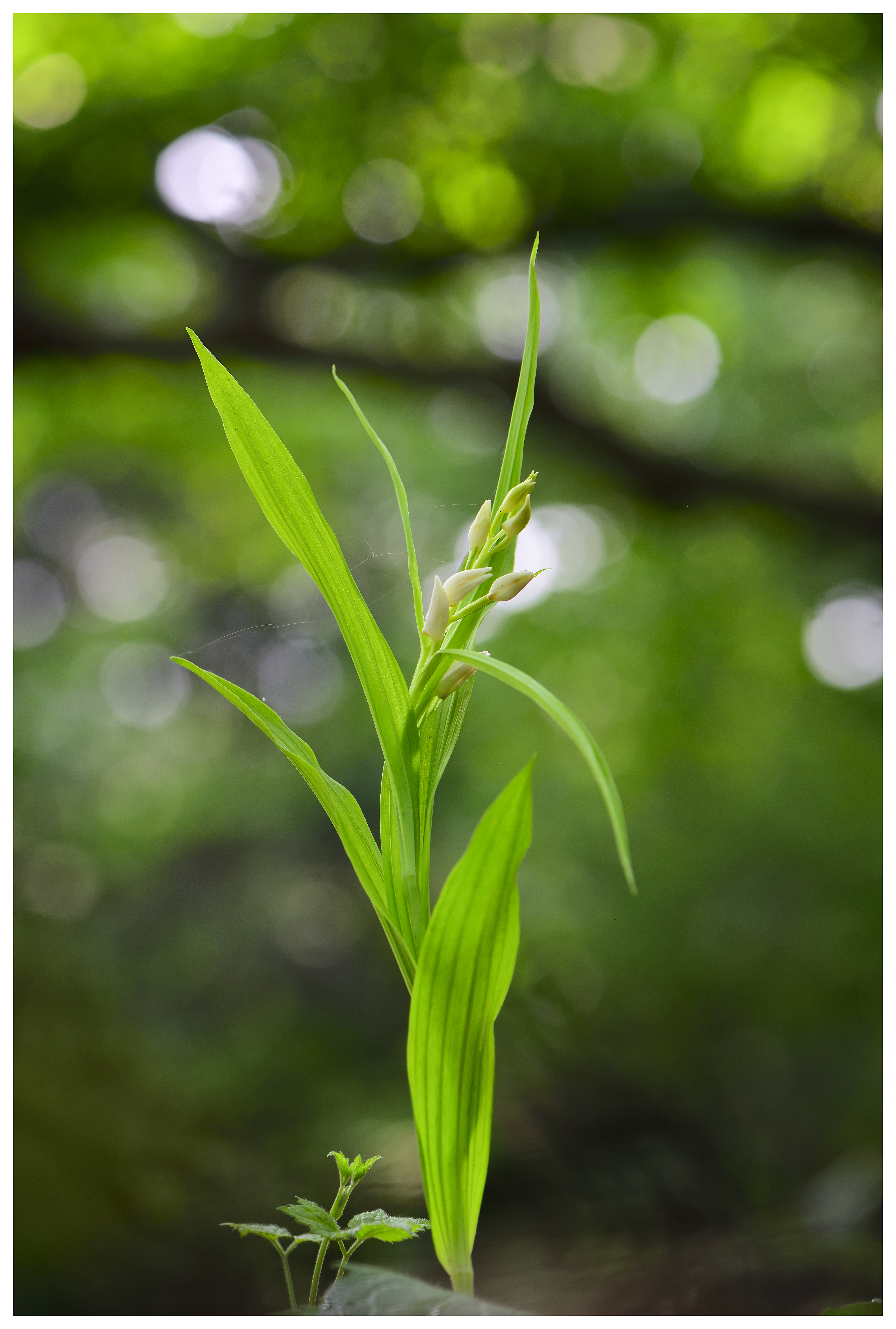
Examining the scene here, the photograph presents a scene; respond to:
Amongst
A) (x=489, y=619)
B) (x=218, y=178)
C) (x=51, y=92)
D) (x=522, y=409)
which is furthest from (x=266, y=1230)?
(x=51, y=92)

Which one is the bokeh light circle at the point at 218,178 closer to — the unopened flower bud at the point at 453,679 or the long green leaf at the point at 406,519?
the long green leaf at the point at 406,519

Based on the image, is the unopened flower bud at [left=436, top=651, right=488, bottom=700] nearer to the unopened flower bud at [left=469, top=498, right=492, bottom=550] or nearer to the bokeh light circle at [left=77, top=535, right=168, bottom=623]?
the unopened flower bud at [left=469, top=498, right=492, bottom=550]

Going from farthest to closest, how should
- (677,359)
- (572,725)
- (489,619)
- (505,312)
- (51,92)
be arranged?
(677,359)
(505,312)
(51,92)
(489,619)
(572,725)

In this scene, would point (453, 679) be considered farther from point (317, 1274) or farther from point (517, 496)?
point (317, 1274)

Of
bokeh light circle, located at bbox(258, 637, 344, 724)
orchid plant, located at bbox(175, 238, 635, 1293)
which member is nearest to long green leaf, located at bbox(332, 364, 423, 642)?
orchid plant, located at bbox(175, 238, 635, 1293)

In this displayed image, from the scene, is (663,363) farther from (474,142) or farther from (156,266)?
(156,266)

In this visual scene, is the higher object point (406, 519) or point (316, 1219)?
point (406, 519)
